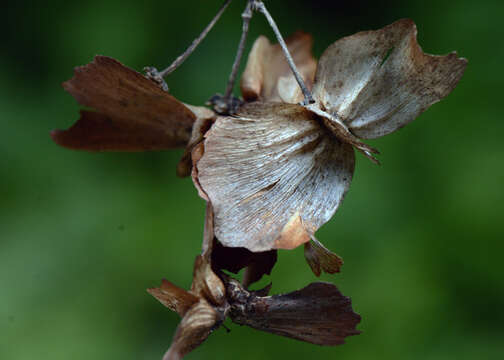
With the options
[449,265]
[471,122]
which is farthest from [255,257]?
[471,122]

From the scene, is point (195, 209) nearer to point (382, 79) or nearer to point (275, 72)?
point (275, 72)

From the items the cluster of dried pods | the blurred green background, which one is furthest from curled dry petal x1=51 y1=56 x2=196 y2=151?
the blurred green background

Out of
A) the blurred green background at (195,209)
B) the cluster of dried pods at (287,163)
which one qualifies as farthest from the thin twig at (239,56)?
the blurred green background at (195,209)

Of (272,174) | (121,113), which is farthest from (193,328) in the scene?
(121,113)

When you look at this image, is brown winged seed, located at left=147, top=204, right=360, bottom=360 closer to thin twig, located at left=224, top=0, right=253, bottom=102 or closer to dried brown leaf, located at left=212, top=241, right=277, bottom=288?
dried brown leaf, located at left=212, top=241, right=277, bottom=288

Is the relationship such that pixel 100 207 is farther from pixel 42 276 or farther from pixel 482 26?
pixel 482 26

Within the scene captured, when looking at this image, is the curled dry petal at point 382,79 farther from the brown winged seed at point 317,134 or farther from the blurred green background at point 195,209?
the blurred green background at point 195,209
